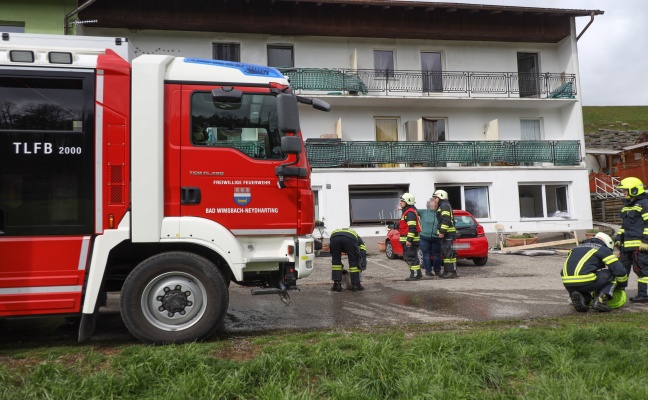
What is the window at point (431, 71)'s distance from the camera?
1972cm

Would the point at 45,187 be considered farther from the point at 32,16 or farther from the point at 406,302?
the point at 32,16

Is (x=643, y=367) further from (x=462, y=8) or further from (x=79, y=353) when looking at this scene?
(x=462, y=8)

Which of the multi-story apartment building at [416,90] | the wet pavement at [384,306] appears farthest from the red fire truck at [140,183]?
the multi-story apartment building at [416,90]

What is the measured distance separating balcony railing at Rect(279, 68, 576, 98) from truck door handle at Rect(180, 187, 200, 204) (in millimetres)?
14036

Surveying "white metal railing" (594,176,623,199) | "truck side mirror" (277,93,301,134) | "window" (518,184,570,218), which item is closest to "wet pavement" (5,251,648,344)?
"truck side mirror" (277,93,301,134)

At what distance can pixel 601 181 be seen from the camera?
24859 millimetres

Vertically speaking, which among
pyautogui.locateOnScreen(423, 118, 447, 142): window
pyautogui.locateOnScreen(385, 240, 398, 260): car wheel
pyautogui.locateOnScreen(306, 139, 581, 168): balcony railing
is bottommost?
pyautogui.locateOnScreen(385, 240, 398, 260): car wheel

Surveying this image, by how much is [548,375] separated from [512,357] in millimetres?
356

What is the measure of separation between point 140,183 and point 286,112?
1659 mm

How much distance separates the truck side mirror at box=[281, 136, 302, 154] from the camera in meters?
4.98

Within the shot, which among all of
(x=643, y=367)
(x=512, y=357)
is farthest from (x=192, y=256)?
(x=643, y=367)

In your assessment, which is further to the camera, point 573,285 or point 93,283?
point 573,285

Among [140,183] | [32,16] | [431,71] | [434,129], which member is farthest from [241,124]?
[431,71]

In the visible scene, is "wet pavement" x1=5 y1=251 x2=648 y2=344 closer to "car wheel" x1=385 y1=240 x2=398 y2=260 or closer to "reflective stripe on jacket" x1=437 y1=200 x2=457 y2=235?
"reflective stripe on jacket" x1=437 y1=200 x2=457 y2=235
